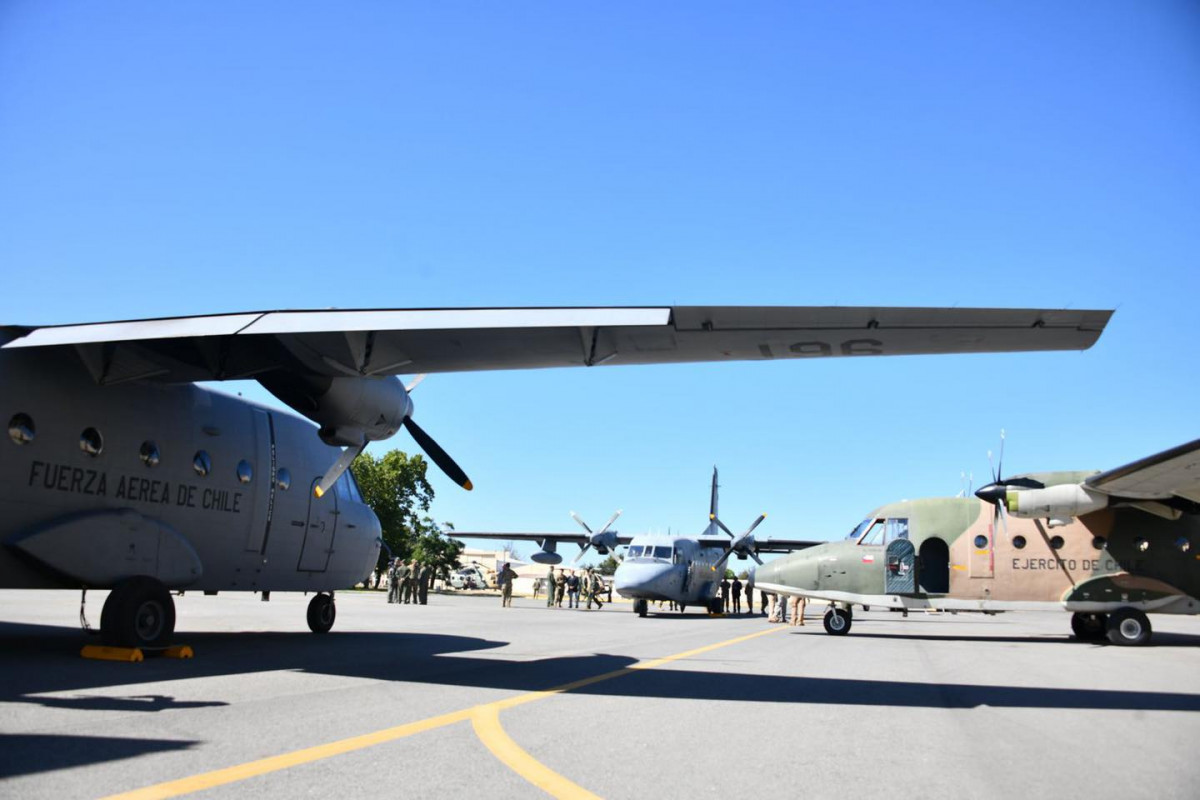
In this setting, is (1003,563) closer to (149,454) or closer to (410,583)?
(149,454)

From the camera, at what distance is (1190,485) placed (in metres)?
15.0

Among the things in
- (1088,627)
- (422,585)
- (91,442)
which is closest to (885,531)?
(1088,627)

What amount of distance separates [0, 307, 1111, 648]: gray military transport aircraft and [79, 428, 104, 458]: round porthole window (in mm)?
16

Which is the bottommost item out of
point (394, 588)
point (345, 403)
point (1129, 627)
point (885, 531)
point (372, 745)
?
point (394, 588)

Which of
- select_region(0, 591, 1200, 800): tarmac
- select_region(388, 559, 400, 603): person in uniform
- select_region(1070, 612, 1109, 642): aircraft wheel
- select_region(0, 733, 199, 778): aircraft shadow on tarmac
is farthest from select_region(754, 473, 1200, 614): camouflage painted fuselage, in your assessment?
select_region(388, 559, 400, 603): person in uniform

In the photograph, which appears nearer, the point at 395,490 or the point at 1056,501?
the point at 1056,501

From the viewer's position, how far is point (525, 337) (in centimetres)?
914

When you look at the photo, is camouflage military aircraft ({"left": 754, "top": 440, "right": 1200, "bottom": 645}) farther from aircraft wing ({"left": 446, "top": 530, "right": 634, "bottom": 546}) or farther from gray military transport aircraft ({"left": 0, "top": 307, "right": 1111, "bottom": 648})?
aircraft wing ({"left": 446, "top": 530, "right": 634, "bottom": 546})

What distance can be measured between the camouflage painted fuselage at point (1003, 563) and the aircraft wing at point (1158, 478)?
51.0 inches

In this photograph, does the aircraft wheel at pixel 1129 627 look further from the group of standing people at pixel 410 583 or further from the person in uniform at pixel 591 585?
the person in uniform at pixel 591 585

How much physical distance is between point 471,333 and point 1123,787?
275 inches

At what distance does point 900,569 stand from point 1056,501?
3786 millimetres

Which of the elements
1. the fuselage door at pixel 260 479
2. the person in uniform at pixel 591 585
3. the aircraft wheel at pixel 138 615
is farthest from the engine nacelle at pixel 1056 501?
the person in uniform at pixel 591 585

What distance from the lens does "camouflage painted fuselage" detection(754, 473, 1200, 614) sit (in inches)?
Result: 690
